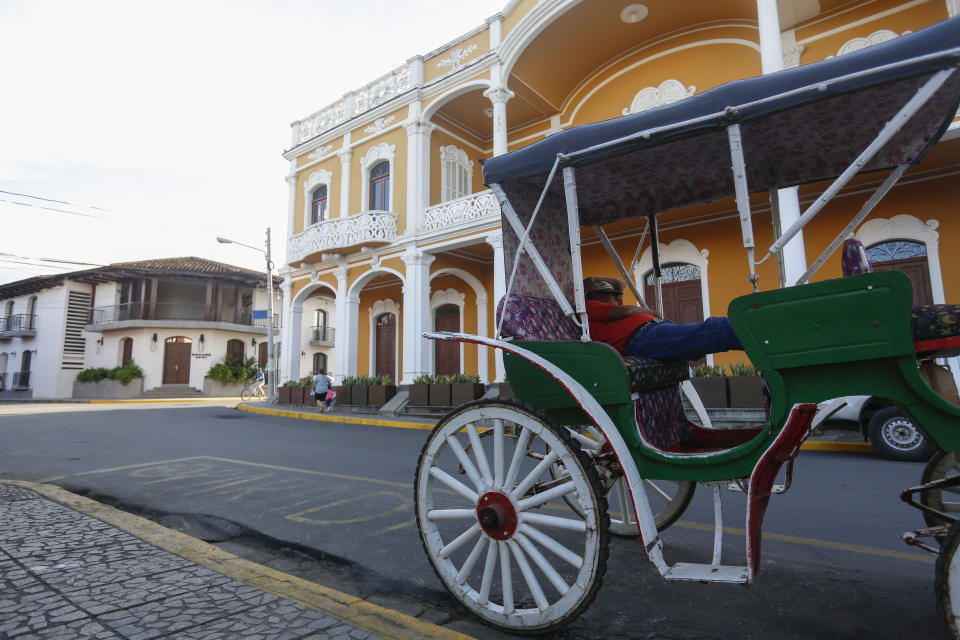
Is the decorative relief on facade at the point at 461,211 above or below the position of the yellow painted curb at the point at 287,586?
above

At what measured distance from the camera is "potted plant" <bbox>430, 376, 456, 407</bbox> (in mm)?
13484

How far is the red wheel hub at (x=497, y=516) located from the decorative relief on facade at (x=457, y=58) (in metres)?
14.3

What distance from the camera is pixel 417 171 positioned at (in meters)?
15.4

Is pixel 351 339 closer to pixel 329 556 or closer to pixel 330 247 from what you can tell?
pixel 330 247

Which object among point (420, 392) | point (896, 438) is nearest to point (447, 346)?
point (420, 392)

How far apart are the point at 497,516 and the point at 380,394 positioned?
13.0m

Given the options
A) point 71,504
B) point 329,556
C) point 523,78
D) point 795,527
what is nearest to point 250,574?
point 329,556

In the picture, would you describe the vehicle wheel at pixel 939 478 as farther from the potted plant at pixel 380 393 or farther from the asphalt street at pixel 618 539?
the potted plant at pixel 380 393

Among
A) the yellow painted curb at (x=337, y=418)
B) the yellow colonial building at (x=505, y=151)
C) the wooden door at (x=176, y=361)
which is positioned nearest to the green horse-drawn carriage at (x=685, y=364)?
the yellow colonial building at (x=505, y=151)

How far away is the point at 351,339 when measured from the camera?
1706 cm

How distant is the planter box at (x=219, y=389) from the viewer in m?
30.6

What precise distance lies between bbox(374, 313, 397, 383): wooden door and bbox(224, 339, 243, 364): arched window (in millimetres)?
17083

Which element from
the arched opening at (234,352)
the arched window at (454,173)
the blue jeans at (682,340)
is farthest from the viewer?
the arched opening at (234,352)

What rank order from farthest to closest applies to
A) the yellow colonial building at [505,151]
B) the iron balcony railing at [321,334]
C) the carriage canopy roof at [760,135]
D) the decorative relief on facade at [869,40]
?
1. the iron balcony railing at [321,334]
2. the yellow colonial building at [505,151]
3. the decorative relief on facade at [869,40]
4. the carriage canopy roof at [760,135]
